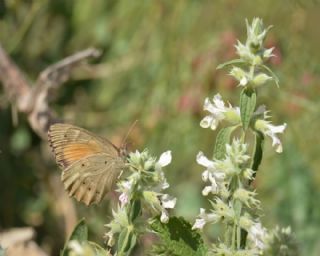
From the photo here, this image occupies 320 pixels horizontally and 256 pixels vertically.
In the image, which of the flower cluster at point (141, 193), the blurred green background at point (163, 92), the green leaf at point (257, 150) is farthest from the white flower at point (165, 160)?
the blurred green background at point (163, 92)

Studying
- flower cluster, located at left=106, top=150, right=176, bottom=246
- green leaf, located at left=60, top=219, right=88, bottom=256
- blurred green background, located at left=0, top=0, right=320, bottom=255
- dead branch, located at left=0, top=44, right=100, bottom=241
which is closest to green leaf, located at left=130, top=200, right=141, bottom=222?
flower cluster, located at left=106, top=150, right=176, bottom=246

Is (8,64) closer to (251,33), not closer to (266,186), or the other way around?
(266,186)

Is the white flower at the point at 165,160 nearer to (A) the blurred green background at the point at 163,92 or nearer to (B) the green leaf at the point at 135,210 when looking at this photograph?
(B) the green leaf at the point at 135,210

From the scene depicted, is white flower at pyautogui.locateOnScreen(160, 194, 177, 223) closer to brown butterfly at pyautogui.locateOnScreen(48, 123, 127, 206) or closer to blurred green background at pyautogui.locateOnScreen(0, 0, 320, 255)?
brown butterfly at pyautogui.locateOnScreen(48, 123, 127, 206)

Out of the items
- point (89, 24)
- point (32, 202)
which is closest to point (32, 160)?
point (32, 202)

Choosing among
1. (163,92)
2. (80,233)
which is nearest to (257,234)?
(80,233)
